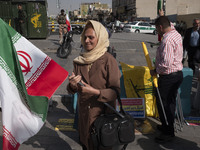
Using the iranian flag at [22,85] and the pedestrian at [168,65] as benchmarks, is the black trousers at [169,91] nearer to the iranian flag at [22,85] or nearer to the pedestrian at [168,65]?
the pedestrian at [168,65]

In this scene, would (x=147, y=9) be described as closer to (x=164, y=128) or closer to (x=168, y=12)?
(x=168, y=12)

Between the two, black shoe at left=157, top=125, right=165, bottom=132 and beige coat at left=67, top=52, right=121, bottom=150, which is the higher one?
beige coat at left=67, top=52, right=121, bottom=150

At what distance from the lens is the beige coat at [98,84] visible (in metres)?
2.07

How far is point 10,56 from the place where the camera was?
222 centimetres

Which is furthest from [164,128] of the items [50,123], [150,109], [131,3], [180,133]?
[131,3]

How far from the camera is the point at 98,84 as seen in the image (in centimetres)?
210

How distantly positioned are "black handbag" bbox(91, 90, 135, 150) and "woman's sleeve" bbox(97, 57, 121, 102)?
0.09 meters

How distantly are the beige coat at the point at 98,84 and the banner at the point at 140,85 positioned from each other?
2.07m

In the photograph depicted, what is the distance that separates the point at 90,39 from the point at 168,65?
148cm

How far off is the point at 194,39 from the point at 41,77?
5.27m

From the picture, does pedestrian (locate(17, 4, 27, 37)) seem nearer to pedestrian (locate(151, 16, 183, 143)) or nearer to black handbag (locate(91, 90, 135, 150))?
pedestrian (locate(151, 16, 183, 143))

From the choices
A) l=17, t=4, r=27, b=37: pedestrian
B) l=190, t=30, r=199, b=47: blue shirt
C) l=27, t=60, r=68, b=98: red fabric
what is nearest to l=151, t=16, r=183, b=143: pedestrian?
l=27, t=60, r=68, b=98: red fabric

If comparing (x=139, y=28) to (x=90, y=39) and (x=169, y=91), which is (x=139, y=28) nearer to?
(x=169, y=91)

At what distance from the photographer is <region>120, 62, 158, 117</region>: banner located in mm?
4234
